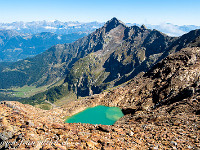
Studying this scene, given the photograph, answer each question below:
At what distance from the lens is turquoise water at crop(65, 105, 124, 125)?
242ft

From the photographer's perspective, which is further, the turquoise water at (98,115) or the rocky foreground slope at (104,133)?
the turquoise water at (98,115)

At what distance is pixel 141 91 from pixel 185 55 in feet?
105

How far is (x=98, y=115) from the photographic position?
82.2 meters

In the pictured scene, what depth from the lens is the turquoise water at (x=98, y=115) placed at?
73875 mm

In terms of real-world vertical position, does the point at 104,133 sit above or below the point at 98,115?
above

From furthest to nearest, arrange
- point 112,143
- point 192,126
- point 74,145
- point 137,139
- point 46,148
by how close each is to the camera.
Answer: point 192,126 < point 137,139 < point 112,143 < point 74,145 < point 46,148

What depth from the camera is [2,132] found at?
22.2 meters

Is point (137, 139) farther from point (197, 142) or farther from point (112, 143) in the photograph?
point (197, 142)

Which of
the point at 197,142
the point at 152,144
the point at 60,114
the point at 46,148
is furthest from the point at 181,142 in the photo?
the point at 60,114

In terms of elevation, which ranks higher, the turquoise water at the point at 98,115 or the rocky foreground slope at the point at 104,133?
the rocky foreground slope at the point at 104,133

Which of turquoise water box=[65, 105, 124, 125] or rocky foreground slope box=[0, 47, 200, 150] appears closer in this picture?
rocky foreground slope box=[0, 47, 200, 150]

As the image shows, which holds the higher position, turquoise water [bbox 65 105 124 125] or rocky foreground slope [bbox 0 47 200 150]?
rocky foreground slope [bbox 0 47 200 150]

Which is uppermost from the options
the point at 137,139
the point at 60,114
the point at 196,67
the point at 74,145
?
the point at 196,67

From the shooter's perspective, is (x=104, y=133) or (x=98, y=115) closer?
(x=104, y=133)
